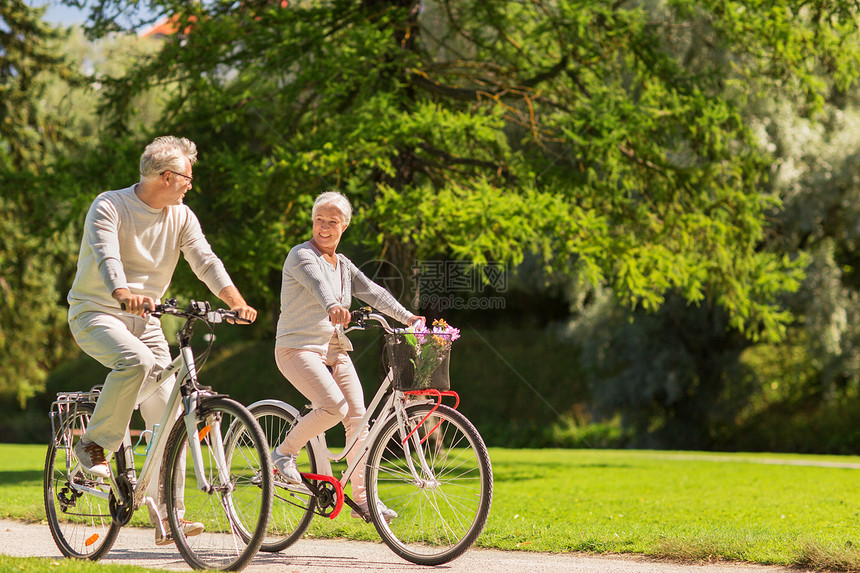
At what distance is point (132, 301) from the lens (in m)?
4.01

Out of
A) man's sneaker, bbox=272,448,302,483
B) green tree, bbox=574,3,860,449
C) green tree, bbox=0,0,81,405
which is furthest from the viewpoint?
green tree, bbox=0,0,81,405

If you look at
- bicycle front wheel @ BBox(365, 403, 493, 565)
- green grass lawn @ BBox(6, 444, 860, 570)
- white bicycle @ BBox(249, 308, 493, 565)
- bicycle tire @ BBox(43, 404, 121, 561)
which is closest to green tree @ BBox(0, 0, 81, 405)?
green grass lawn @ BBox(6, 444, 860, 570)

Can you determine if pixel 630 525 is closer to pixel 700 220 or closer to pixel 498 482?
pixel 498 482

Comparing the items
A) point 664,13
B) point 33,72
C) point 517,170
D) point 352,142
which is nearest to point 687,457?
point 517,170

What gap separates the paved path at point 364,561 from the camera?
450cm

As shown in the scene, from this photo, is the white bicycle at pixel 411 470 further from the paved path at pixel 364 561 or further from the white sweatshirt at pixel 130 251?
the white sweatshirt at pixel 130 251

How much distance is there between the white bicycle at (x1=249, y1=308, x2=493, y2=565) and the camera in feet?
15.0

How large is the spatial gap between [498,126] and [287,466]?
700 cm

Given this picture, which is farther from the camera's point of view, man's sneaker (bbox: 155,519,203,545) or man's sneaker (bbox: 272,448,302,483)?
man's sneaker (bbox: 272,448,302,483)

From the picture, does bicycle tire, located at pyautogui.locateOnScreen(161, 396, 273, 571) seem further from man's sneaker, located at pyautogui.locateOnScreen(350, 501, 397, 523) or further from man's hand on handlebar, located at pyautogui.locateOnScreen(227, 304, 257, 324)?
man's sneaker, located at pyautogui.locateOnScreen(350, 501, 397, 523)

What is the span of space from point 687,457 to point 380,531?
11526 millimetres

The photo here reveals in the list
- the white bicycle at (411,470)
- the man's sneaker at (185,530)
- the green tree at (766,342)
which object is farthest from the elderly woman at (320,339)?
the green tree at (766,342)

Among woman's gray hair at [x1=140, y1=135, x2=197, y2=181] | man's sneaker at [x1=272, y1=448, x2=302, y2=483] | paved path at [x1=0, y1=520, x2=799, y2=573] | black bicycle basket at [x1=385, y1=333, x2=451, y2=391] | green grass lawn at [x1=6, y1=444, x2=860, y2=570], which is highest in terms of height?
woman's gray hair at [x1=140, y1=135, x2=197, y2=181]

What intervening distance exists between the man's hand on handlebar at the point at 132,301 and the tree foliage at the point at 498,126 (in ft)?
18.1
